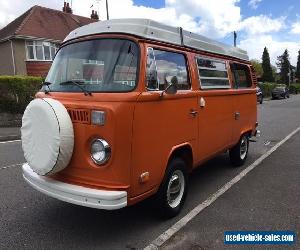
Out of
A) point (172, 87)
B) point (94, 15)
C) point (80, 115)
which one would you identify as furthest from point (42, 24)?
point (80, 115)

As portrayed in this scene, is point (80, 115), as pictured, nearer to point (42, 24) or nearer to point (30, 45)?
point (30, 45)

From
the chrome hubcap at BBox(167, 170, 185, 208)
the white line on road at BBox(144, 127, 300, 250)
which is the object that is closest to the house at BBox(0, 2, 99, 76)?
the white line on road at BBox(144, 127, 300, 250)

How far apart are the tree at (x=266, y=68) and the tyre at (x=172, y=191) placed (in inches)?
3251

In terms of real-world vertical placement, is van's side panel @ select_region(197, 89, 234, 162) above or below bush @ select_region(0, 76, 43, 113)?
below

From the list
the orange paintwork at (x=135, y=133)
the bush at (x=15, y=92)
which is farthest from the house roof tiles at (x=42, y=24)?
the orange paintwork at (x=135, y=133)

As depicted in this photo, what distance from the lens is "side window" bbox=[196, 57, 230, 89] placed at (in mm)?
5750

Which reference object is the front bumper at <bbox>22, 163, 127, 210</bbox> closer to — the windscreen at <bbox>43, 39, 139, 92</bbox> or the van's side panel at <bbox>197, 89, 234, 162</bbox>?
the windscreen at <bbox>43, 39, 139, 92</bbox>

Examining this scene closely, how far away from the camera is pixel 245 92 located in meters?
7.58

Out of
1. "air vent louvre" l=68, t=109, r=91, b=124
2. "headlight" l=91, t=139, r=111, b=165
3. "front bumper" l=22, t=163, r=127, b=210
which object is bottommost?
"front bumper" l=22, t=163, r=127, b=210

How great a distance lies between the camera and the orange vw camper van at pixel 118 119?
4.03 meters

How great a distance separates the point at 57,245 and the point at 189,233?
1515 millimetres

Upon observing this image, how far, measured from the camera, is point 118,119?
395cm

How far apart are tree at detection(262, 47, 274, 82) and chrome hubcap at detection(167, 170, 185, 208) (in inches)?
3252

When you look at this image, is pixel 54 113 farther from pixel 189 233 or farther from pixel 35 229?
pixel 189 233
